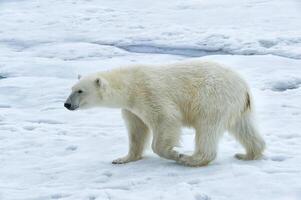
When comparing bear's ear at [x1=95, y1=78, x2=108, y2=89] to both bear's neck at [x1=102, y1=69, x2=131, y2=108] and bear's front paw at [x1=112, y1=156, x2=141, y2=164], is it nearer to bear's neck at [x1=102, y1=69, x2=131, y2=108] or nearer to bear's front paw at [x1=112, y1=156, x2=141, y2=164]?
bear's neck at [x1=102, y1=69, x2=131, y2=108]

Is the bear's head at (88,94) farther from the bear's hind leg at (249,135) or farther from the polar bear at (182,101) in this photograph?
the bear's hind leg at (249,135)

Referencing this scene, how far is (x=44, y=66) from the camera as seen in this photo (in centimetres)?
1198

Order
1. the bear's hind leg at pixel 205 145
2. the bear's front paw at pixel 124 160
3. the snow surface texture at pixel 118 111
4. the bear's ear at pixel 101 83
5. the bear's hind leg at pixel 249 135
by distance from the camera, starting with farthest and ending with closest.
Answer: the bear's front paw at pixel 124 160, the bear's ear at pixel 101 83, the bear's hind leg at pixel 249 135, the bear's hind leg at pixel 205 145, the snow surface texture at pixel 118 111

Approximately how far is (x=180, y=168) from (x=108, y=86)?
1109mm

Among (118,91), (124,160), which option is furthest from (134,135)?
(118,91)

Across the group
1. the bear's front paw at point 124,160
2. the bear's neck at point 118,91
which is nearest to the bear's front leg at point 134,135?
the bear's front paw at point 124,160

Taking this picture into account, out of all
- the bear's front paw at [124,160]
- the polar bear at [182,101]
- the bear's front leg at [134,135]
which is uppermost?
the polar bear at [182,101]

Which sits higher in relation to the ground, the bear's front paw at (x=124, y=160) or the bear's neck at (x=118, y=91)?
the bear's neck at (x=118, y=91)

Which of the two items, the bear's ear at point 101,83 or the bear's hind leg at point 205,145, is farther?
the bear's ear at point 101,83

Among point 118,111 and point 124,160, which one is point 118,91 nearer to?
point 124,160

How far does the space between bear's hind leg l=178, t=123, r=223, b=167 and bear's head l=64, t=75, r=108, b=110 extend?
1.05 metres

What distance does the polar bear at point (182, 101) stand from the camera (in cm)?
535

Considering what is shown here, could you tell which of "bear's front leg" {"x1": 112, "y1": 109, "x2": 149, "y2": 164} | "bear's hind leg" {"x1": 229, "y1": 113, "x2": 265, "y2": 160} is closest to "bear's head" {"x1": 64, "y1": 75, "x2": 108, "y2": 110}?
"bear's front leg" {"x1": 112, "y1": 109, "x2": 149, "y2": 164}

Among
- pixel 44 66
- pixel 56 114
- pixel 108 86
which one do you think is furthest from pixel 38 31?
pixel 108 86
